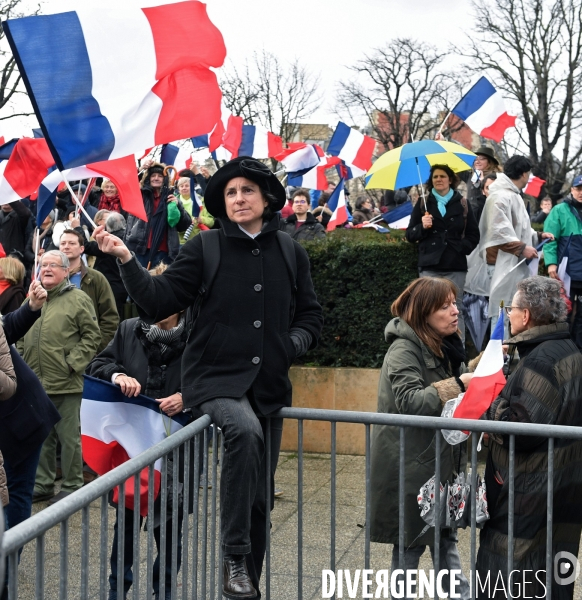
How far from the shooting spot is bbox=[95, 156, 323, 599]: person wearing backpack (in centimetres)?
Answer: 359

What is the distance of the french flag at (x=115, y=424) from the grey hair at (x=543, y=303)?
170 centimetres

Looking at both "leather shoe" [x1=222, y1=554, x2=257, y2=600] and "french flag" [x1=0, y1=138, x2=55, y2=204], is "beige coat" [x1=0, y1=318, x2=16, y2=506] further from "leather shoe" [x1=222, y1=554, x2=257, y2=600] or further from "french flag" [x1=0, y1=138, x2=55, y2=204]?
"french flag" [x1=0, y1=138, x2=55, y2=204]

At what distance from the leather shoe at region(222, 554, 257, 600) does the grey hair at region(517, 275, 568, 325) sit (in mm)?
1749

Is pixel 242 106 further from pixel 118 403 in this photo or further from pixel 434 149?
pixel 118 403

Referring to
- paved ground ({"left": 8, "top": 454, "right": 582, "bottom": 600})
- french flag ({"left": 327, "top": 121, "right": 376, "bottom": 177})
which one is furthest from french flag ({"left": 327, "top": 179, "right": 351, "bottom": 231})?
paved ground ({"left": 8, "top": 454, "right": 582, "bottom": 600})

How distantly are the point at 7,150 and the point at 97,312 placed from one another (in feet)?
5.36

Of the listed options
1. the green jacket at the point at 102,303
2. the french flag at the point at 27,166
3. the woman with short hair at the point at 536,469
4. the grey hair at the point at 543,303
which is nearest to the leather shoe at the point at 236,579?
the woman with short hair at the point at 536,469

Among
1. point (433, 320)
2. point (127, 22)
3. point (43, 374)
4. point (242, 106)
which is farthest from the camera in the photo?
point (242, 106)

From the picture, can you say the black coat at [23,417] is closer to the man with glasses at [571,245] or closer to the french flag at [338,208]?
the man with glasses at [571,245]

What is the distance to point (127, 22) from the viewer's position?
4.19 m

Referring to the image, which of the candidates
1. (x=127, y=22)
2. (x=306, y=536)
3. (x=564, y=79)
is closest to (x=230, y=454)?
(x=127, y=22)

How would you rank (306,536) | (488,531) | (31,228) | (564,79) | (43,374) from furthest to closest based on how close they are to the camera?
1. (564,79)
2. (31,228)
3. (43,374)
4. (306,536)
5. (488,531)

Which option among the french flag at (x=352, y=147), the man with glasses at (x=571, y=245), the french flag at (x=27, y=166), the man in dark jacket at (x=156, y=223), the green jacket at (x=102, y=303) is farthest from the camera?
the french flag at (x=352, y=147)

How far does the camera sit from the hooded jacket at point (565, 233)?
8297 millimetres
